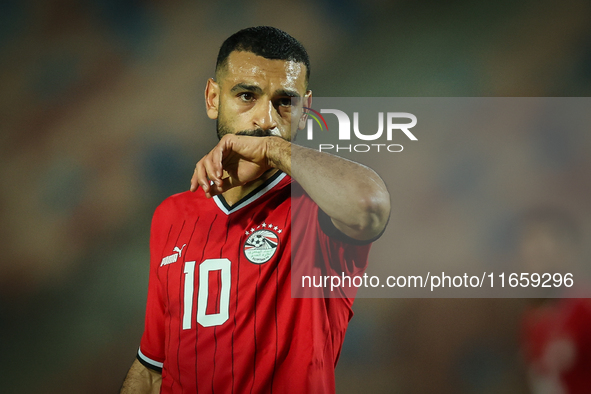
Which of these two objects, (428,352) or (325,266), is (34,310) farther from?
(428,352)

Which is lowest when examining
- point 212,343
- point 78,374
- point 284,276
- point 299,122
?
point 78,374

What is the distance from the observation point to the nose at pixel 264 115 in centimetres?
116

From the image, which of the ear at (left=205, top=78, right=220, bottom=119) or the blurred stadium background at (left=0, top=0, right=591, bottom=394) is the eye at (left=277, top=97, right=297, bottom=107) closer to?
the ear at (left=205, top=78, right=220, bottom=119)

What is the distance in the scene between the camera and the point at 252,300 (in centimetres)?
106

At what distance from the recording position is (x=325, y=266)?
101cm

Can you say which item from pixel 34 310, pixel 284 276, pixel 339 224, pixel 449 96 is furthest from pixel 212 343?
pixel 449 96

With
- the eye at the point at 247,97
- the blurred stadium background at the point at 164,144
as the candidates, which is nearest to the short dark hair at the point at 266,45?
the eye at the point at 247,97

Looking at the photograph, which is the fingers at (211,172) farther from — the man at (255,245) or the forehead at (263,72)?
the forehead at (263,72)

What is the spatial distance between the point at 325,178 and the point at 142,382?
88 centimetres

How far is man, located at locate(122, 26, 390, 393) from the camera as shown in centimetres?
91

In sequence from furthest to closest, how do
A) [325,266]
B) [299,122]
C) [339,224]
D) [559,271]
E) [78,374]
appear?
[78,374], [559,271], [299,122], [325,266], [339,224]

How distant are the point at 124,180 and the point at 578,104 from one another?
1.89m

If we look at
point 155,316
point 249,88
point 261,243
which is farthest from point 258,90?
point 155,316

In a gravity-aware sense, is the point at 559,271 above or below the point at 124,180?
below
